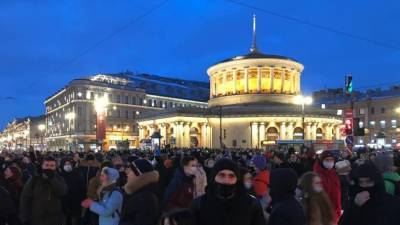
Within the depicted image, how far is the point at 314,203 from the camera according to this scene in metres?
5.77

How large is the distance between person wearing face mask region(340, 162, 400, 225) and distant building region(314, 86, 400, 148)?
278ft

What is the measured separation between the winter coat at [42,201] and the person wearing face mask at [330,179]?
14.3 ft

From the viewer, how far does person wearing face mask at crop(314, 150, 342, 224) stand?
8.69m

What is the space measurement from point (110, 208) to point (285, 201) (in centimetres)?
263

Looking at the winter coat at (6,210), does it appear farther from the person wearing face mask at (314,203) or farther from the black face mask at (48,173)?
the person wearing face mask at (314,203)

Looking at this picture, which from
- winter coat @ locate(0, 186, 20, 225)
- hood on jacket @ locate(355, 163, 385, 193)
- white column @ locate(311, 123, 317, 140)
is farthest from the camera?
white column @ locate(311, 123, 317, 140)

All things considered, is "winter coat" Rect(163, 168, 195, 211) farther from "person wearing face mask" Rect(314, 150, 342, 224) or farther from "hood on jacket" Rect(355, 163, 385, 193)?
"hood on jacket" Rect(355, 163, 385, 193)

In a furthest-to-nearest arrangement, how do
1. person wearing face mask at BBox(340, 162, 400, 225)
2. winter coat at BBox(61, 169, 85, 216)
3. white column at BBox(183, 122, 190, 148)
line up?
white column at BBox(183, 122, 190, 148), winter coat at BBox(61, 169, 85, 216), person wearing face mask at BBox(340, 162, 400, 225)

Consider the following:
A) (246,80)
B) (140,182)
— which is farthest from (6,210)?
(246,80)

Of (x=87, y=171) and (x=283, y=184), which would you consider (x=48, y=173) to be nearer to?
(x=87, y=171)

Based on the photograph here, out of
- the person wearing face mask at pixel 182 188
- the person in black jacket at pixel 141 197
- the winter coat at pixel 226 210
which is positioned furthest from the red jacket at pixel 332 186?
the winter coat at pixel 226 210

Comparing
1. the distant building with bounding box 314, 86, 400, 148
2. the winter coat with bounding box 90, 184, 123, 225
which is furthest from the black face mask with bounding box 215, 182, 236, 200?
the distant building with bounding box 314, 86, 400, 148

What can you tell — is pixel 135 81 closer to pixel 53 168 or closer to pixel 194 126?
pixel 194 126

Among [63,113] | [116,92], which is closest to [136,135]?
[116,92]
